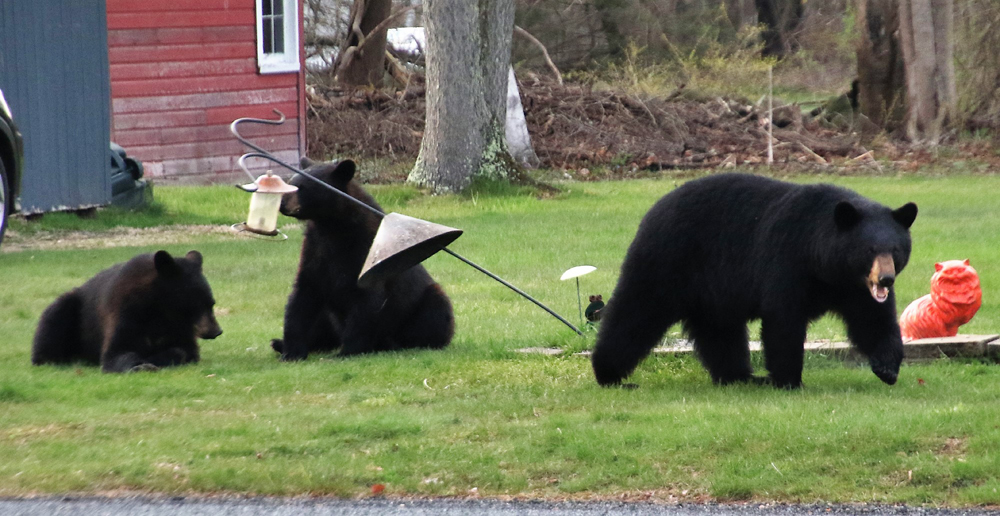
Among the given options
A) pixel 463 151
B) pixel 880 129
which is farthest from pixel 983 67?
pixel 463 151

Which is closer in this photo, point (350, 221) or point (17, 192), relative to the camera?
point (350, 221)

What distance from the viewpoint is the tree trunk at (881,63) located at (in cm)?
2778

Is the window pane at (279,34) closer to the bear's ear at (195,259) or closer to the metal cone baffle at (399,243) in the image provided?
the bear's ear at (195,259)

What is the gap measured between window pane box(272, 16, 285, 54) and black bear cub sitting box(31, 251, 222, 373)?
14434mm

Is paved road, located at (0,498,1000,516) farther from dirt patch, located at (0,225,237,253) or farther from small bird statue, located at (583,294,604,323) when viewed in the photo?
dirt patch, located at (0,225,237,253)

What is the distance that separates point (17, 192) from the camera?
1149cm

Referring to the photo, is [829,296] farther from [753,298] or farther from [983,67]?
[983,67]

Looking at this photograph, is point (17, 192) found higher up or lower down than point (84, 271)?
higher up

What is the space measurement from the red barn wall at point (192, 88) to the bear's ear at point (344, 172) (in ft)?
43.7

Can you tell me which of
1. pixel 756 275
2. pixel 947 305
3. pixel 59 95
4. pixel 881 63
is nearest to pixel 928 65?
pixel 881 63

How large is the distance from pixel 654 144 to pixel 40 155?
13507mm

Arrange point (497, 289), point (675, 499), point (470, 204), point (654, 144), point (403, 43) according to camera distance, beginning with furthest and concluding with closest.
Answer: point (403, 43) → point (654, 144) → point (470, 204) → point (497, 289) → point (675, 499)

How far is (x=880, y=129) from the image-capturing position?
1080 inches

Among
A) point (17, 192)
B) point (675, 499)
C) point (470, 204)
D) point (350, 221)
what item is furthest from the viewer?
point (470, 204)
